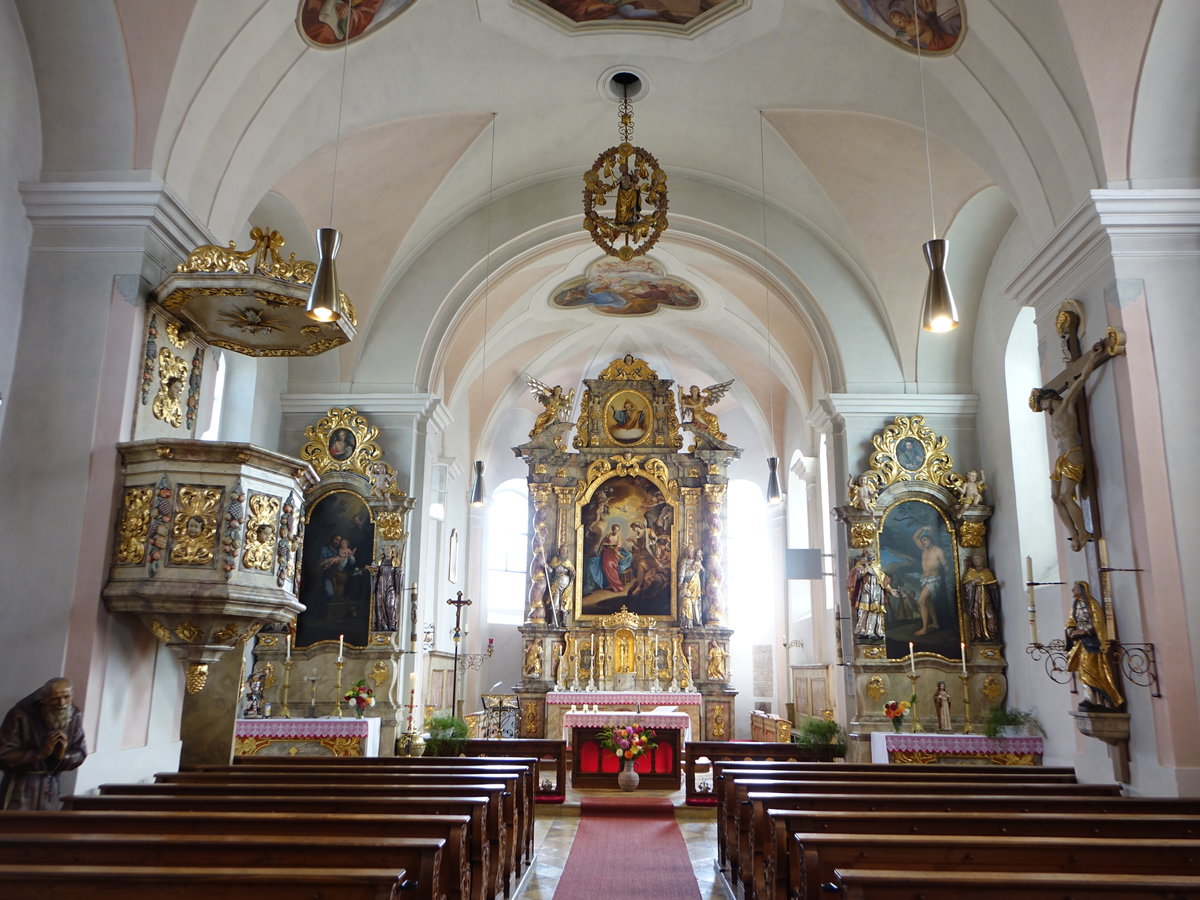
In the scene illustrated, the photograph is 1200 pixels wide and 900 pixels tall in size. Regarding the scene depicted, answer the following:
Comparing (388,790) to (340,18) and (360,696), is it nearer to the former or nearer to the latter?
(360,696)

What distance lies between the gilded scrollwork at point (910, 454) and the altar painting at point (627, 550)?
6407mm

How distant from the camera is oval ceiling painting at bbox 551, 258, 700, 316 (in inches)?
607

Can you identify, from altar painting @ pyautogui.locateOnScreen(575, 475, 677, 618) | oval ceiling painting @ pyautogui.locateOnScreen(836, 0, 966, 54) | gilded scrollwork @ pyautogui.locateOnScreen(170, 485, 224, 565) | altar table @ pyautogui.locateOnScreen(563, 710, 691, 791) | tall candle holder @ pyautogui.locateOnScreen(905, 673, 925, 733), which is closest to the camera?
gilded scrollwork @ pyautogui.locateOnScreen(170, 485, 224, 565)

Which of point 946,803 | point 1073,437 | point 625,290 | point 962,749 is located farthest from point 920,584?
point 625,290

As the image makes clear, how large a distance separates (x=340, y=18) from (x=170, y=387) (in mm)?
3523

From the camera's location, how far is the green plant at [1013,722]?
399 inches

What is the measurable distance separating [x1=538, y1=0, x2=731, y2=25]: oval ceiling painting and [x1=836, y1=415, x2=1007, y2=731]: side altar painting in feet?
17.2

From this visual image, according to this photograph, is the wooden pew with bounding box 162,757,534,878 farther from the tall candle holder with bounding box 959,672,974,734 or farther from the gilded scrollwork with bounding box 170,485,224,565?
the tall candle holder with bounding box 959,672,974,734

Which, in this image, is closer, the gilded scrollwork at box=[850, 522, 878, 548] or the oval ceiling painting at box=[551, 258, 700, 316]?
the gilded scrollwork at box=[850, 522, 878, 548]

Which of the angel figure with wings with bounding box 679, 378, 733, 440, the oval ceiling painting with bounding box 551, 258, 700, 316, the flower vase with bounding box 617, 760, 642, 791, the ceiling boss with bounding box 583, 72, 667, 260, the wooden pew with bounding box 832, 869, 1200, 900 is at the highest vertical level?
the oval ceiling painting with bounding box 551, 258, 700, 316

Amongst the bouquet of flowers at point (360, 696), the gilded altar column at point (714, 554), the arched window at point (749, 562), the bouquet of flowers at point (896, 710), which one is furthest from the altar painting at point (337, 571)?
the arched window at point (749, 562)

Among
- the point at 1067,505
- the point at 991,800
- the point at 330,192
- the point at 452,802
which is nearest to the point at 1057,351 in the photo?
the point at 1067,505

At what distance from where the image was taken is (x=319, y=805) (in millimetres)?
5285

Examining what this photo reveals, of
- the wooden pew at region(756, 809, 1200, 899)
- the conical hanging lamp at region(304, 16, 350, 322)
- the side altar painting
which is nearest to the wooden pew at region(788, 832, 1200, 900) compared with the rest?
the wooden pew at region(756, 809, 1200, 899)
